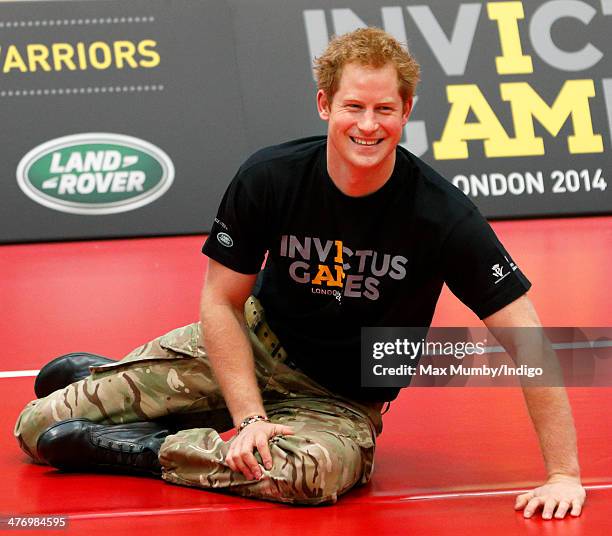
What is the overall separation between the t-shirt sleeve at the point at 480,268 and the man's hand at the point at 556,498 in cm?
45

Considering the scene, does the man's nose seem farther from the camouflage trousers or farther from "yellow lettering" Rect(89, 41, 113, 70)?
"yellow lettering" Rect(89, 41, 113, 70)

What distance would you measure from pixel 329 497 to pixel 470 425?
0.84 meters

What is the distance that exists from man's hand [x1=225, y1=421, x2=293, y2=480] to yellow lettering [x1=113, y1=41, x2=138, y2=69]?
16.2 feet

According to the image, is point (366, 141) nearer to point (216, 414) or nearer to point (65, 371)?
point (216, 414)

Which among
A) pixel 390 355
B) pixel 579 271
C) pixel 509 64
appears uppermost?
pixel 509 64

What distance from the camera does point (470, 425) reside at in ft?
12.3

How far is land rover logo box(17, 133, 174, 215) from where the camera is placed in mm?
7465

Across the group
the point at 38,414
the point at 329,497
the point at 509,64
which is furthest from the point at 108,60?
the point at 329,497

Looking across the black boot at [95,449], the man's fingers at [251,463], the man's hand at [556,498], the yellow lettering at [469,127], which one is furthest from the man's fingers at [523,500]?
the yellow lettering at [469,127]

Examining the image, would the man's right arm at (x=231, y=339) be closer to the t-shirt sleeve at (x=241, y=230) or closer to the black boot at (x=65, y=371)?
the t-shirt sleeve at (x=241, y=230)

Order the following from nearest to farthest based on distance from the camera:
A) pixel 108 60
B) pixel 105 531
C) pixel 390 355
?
pixel 105 531, pixel 390 355, pixel 108 60

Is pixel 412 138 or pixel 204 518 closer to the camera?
pixel 204 518

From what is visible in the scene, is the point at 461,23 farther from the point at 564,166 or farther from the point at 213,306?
the point at 213,306

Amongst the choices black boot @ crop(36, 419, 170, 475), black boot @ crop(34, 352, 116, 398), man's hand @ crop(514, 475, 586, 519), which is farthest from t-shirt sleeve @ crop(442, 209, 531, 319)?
black boot @ crop(34, 352, 116, 398)
